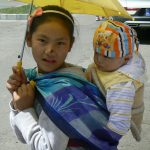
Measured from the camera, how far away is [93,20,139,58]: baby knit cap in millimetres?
1906

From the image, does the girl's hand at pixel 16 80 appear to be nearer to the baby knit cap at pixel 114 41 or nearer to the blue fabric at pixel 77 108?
the blue fabric at pixel 77 108

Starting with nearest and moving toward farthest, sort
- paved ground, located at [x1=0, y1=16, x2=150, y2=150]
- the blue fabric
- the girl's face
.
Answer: the blue fabric → the girl's face → paved ground, located at [x1=0, y1=16, x2=150, y2=150]

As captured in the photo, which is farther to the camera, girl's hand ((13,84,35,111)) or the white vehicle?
the white vehicle

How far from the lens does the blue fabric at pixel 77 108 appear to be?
1747mm

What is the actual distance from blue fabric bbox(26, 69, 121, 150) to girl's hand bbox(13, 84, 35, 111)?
1.5 inches

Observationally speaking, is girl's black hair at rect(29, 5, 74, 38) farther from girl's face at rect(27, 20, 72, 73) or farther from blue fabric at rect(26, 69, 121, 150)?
blue fabric at rect(26, 69, 121, 150)

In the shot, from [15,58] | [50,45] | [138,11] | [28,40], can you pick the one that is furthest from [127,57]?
[138,11]

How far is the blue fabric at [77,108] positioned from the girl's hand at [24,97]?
0.13ft

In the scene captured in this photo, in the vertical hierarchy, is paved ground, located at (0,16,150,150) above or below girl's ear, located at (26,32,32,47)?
below

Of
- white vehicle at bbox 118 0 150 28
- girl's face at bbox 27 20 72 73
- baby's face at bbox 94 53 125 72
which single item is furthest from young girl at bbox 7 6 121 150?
white vehicle at bbox 118 0 150 28

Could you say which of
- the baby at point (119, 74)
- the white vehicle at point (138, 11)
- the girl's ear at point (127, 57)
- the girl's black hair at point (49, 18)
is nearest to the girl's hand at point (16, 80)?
the girl's black hair at point (49, 18)

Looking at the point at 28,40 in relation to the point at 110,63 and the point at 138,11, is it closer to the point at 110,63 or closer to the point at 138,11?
the point at 110,63

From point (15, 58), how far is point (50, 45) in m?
6.20

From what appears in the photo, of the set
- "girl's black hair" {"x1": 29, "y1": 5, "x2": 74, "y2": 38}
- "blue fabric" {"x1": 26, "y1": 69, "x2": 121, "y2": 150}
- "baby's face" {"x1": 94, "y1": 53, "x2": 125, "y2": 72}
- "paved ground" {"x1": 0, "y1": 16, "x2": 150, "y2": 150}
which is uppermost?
"girl's black hair" {"x1": 29, "y1": 5, "x2": 74, "y2": 38}
